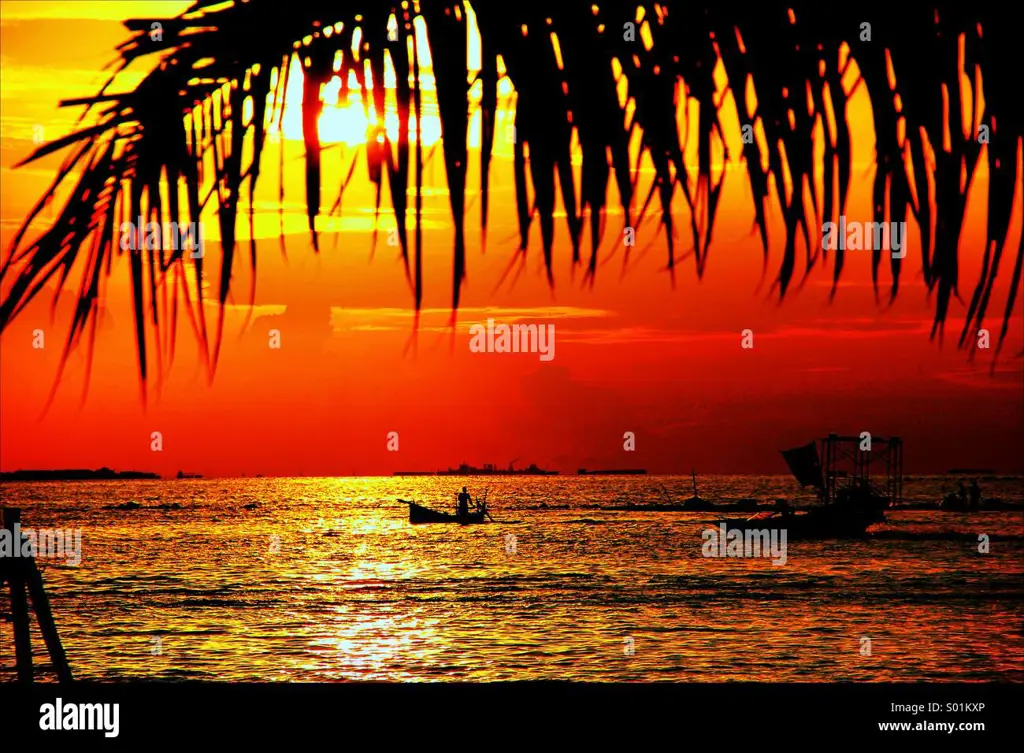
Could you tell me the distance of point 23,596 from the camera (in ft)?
17.6

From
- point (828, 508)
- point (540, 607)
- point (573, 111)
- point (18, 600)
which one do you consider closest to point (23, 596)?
point (18, 600)

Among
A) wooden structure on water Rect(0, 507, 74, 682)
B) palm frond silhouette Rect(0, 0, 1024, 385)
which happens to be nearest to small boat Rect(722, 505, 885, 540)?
wooden structure on water Rect(0, 507, 74, 682)

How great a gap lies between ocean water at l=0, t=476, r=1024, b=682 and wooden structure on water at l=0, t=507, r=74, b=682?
27.7 metres

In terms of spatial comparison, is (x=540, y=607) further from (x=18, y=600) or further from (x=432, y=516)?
(x=432, y=516)

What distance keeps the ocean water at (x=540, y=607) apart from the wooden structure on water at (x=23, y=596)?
1089 inches

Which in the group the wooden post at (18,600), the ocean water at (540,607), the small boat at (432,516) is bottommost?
the small boat at (432,516)

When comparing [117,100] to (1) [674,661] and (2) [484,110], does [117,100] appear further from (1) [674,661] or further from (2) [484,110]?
(1) [674,661]

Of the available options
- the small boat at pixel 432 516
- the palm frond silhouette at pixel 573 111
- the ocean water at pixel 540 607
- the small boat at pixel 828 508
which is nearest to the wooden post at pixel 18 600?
the palm frond silhouette at pixel 573 111

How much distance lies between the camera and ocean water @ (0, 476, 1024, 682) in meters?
35.9

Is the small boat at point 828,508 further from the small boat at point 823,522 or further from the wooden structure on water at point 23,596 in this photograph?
the wooden structure on water at point 23,596

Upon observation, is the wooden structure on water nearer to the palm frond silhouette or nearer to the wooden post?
the wooden post

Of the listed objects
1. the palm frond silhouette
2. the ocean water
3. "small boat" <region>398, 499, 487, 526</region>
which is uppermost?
the palm frond silhouette

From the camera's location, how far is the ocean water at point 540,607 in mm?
35906
